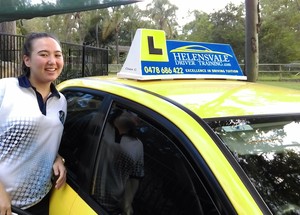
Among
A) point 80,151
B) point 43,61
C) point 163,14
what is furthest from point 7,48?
point 163,14

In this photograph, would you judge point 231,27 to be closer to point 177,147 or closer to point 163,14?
point 163,14

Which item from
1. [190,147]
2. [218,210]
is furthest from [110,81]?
[218,210]

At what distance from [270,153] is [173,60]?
1.07 m

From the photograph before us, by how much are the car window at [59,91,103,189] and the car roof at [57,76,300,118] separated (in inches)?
5.9

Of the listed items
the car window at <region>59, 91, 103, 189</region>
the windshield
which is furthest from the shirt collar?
the windshield

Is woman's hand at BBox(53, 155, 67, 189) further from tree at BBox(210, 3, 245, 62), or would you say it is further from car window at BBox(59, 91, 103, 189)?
tree at BBox(210, 3, 245, 62)

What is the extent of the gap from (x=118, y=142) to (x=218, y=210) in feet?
2.65

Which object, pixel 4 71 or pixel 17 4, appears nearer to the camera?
pixel 17 4

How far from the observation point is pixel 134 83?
237 centimetres

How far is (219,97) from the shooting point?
2.05 m

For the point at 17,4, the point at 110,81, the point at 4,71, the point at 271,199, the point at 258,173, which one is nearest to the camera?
the point at 271,199

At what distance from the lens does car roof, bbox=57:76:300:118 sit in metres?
1.86

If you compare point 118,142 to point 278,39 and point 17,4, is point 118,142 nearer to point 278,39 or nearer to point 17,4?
point 17,4

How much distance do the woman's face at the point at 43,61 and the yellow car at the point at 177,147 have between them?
29 cm
